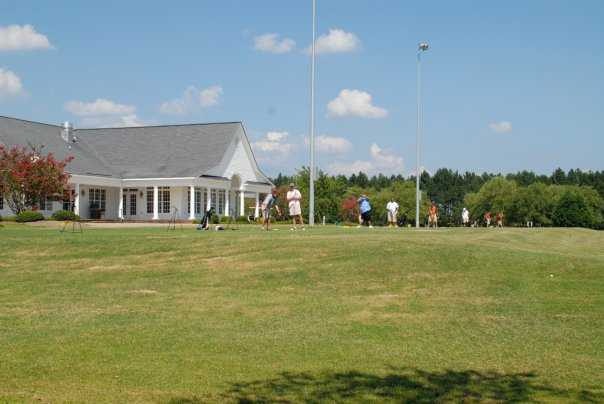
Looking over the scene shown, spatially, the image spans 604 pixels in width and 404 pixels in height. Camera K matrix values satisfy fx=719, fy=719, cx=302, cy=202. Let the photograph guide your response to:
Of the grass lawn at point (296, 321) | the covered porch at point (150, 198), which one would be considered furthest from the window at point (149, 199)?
the grass lawn at point (296, 321)

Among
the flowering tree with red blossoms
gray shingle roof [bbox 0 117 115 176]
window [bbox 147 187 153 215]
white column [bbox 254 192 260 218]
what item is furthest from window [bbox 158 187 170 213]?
the flowering tree with red blossoms

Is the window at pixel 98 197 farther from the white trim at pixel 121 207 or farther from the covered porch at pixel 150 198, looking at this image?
the white trim at pixel 121 207

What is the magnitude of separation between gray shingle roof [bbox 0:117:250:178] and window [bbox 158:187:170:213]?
4.34 ft

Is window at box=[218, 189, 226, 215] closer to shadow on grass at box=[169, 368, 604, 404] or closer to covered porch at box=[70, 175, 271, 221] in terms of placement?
covered porch at box=[70, 175, 271, 221]

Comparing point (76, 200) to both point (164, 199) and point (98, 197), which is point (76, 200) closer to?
point (98, 197)

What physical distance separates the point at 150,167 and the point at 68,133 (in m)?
6.73

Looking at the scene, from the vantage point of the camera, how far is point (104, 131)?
179 feet

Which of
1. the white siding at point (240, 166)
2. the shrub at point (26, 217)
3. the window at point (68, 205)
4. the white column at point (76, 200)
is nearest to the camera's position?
the shrub at point (26, 217)

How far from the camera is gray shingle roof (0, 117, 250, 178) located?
4672 centimetres

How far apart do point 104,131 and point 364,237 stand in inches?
1565

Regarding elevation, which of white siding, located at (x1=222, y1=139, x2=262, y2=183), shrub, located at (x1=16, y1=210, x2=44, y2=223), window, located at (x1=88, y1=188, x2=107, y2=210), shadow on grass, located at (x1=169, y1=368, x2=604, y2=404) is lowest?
shadow on grass, located at (x1=169, y1=368, x2=604, y2=404)

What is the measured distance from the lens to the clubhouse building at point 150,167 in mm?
46281

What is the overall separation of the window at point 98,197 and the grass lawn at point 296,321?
29.1 metres

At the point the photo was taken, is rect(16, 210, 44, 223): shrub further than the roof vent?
No
